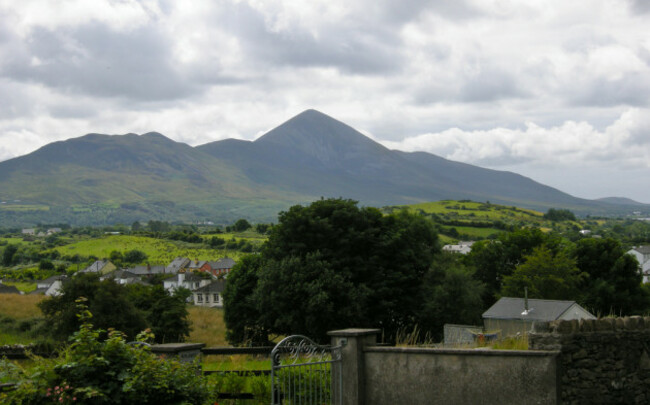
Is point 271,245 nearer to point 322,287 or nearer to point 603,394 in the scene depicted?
point 322,287

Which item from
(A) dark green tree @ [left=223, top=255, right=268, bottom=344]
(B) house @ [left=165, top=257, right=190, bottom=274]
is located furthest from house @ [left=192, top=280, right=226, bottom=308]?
(A) dark green tree @ [left=223, top=255, right=268, bottom=344]

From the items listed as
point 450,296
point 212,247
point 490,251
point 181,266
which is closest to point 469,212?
point 212,247

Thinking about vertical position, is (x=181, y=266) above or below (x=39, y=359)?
below

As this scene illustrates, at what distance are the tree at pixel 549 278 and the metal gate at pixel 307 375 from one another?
41.0 metres

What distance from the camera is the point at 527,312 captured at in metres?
36.1

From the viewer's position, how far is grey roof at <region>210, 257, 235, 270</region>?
366 feet

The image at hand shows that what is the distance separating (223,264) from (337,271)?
8204cm

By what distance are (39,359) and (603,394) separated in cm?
795

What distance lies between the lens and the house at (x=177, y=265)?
117188 mm

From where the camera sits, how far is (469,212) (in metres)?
182

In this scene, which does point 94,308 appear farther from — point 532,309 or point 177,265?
point 177,265

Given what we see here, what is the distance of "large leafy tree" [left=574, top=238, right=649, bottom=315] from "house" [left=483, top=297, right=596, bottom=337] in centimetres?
1141

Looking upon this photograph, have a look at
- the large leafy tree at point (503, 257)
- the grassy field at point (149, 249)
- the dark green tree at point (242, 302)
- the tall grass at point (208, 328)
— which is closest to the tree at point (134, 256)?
the grassy field at point (149, 249)

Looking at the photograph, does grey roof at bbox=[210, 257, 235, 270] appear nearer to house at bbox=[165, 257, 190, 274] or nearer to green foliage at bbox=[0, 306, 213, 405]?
house at bbox=[165, 257, 190, 274]
